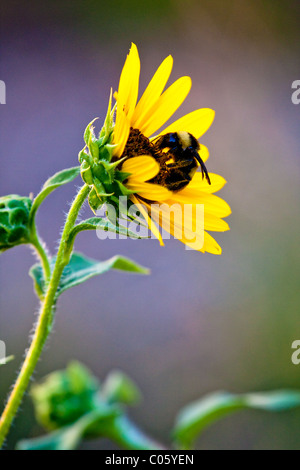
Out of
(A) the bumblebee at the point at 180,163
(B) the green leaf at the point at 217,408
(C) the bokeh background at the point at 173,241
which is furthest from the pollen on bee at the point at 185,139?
(C) the bokeh background at the point at 173,241

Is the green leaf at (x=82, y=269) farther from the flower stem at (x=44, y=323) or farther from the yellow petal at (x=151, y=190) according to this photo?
the yellow petal at (x=151, y=190)

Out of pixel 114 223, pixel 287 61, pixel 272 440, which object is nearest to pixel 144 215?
pixel 114 223

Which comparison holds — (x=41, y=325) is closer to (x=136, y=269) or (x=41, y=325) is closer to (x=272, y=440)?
(x=136, y=269)

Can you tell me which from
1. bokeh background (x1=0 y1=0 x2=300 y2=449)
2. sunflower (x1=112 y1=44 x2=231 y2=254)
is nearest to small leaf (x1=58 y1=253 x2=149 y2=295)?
sunflower (x1=112 y1=44 x2=231 y2=254)

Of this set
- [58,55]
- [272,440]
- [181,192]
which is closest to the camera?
[181,192]

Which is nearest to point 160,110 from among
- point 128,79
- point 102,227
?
point 128,79
